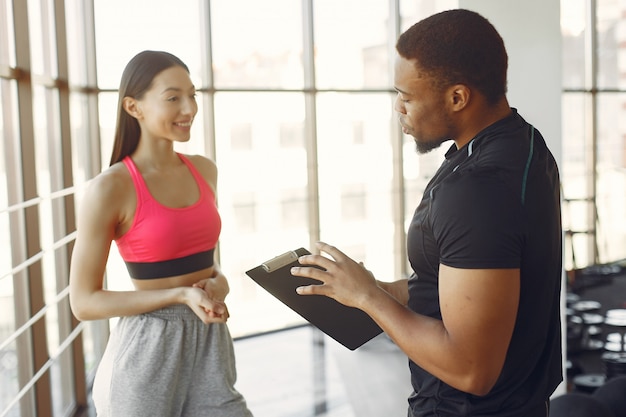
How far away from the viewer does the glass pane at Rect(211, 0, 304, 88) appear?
15.3ft

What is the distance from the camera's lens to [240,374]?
3.89 m

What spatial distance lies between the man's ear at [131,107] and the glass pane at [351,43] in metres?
3.43

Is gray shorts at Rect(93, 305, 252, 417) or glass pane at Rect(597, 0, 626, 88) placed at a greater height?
glass pane at Rect(597, 0, 626, 88)

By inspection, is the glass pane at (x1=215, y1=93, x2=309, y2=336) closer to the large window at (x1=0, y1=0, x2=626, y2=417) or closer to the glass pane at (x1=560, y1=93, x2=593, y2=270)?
the large window at (x1=0, y1=0, x2=626, y2=417)

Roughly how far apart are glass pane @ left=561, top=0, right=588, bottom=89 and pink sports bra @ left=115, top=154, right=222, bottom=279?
19.7 ft

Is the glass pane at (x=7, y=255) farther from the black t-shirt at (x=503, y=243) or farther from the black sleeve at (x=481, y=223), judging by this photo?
the black sleeve at (x=481, y=223)

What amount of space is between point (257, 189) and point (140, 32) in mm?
1298

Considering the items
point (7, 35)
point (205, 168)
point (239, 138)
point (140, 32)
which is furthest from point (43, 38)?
point (239, 138)

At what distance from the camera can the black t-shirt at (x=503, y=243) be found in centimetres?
99

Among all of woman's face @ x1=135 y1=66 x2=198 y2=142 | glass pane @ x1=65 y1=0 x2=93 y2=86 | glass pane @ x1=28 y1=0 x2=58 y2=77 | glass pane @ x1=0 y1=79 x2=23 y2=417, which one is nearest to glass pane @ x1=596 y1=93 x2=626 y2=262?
glass pane @ x1=65 y1=0 x2=93 y2=86

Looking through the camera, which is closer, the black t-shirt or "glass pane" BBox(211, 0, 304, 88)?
the black t-shirt

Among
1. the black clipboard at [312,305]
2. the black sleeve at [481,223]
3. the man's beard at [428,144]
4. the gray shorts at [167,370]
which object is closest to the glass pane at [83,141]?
the gray shorts at [167,370]

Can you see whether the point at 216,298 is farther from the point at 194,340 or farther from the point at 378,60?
the point at 378,60

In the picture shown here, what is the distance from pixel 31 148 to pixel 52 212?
0.70 meters
